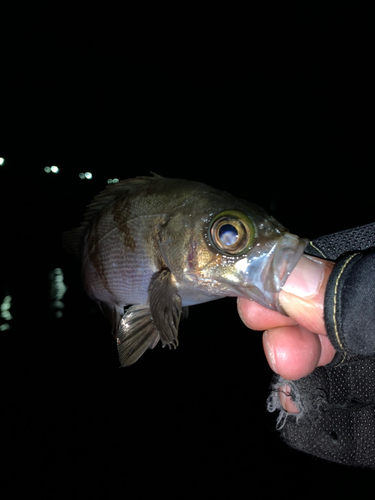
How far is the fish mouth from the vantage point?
1305 mm

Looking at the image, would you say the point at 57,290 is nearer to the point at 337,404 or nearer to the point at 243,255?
the point at 337,404

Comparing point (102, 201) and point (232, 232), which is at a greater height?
point (102, 201)

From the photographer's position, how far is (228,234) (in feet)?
4.66

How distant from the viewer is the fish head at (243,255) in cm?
133

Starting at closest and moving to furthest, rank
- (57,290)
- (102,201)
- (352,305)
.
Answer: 1. (352,305)
2. (102,201)
3. (57,290)

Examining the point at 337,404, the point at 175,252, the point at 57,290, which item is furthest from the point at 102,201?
the point at 57,290

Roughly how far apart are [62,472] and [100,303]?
2221 millimetres

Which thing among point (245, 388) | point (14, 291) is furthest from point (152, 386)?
point (14, 291)

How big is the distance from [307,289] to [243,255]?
1.00 feet

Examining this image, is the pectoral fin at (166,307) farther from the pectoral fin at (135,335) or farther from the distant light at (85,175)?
the distant light at (85,175)

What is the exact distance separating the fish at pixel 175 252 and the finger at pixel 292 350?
39cm

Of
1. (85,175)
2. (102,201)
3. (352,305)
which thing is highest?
(85,175)

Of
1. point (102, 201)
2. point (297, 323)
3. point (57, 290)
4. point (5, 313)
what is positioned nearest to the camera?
point (297, 323)

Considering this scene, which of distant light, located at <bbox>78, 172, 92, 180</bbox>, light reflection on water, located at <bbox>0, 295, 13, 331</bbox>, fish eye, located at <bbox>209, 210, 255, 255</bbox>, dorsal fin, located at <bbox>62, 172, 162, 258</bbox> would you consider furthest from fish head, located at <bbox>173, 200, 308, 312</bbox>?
distant light, located at <bbox>78, 172, 92, 180</bbox>
